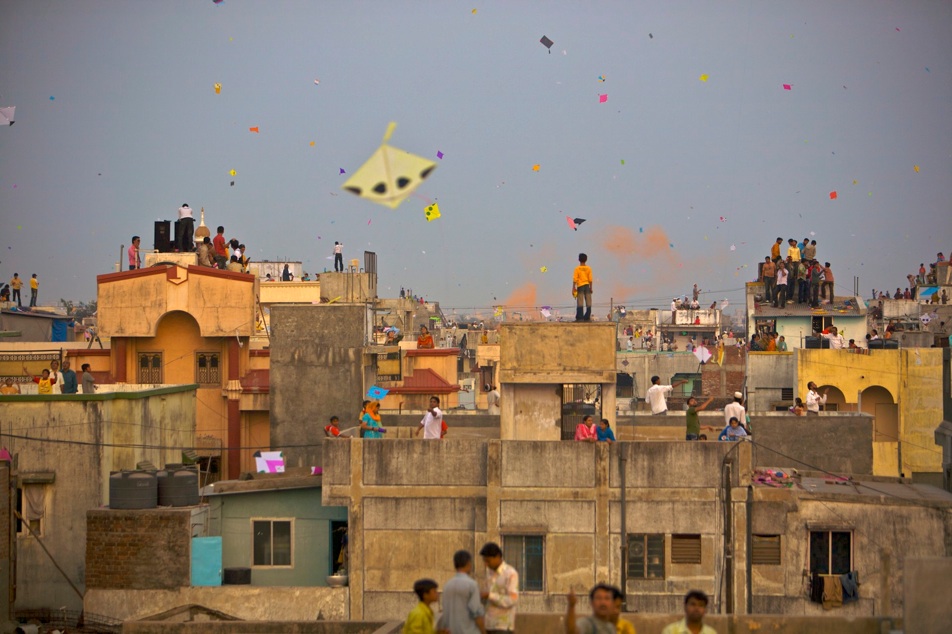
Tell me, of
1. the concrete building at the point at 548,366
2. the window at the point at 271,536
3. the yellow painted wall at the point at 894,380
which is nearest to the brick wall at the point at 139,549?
the window at the point at 271,536

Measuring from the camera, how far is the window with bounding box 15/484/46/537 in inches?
1043

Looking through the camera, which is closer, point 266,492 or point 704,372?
point 266,492

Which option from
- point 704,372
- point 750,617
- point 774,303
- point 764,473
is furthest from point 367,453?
point 704,372

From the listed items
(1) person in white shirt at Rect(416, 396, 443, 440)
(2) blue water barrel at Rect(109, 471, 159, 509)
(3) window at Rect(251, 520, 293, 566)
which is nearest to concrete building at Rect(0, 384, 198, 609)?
(2) blue water barrel at Rect(109, 471, 159, 509)

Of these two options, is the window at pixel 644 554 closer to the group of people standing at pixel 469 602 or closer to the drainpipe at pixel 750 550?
the drainpipe at pixel 750 550

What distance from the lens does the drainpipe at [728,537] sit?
22422 millimetres

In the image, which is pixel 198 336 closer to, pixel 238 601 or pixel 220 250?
pixel 220 250

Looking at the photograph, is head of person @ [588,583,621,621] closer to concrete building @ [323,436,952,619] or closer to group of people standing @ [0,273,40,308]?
concrete building @ [323,436,952,619]

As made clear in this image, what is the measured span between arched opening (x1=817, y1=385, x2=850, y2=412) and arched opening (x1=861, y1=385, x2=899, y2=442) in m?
0.77

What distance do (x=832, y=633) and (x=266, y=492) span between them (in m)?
15.4

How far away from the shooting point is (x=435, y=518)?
23.7 metres

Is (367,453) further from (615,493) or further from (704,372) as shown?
(704,372)

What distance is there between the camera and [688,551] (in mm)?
23297

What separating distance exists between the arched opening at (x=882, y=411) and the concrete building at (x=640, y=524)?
1561 centimetres
